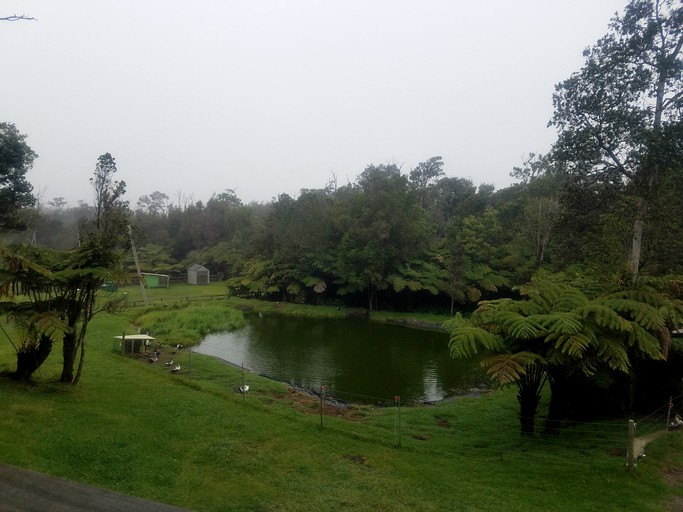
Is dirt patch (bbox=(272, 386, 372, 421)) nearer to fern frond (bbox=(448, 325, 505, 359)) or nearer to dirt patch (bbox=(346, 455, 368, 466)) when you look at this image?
dirt patch (bbox=(346, 455, 368, 466))

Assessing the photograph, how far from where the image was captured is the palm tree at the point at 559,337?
839 cm

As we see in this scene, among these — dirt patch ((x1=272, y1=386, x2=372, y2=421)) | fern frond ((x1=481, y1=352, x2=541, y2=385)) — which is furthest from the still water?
fern frond ((x1=481, y1=352, x2=541, y2=385))

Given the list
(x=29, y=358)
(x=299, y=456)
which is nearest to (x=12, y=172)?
(x=29, y=358)

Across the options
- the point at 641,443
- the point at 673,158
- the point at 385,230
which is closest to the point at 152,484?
the point at 641,443

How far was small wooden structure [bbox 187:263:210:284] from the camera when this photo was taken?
49.6m

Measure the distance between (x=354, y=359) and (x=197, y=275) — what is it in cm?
3337

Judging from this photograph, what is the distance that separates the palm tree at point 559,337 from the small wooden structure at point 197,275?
43.2 meters

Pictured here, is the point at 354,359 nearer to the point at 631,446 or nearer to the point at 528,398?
the point at 528,398

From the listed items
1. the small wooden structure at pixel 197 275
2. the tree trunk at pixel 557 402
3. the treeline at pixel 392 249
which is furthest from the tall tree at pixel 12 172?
the tree trunk at pixel 557 402

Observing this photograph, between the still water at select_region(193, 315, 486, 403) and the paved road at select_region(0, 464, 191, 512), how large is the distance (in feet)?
37.1

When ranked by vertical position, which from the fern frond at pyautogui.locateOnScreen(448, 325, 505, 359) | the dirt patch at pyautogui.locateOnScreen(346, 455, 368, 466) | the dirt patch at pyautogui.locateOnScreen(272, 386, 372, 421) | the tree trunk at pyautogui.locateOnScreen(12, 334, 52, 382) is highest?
the fern frond at pyautogui.locateOnScreen(448, 325, 505, 359)

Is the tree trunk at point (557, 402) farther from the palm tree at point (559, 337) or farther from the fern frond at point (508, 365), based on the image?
the fern frond at point (508, 365)

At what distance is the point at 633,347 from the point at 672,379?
10.6ft

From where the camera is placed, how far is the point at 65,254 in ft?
37.0
